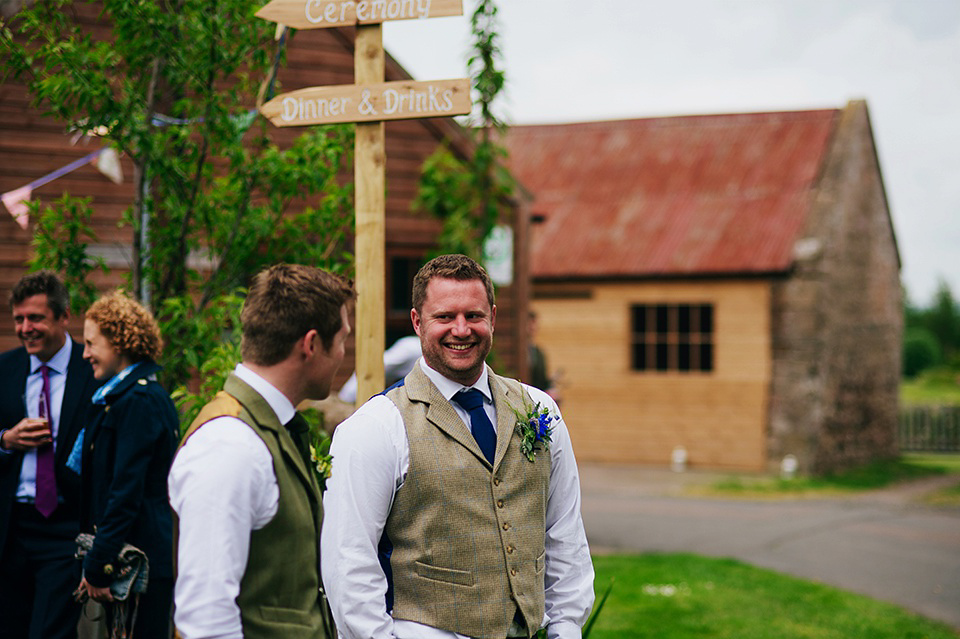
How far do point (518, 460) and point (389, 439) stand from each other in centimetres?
40

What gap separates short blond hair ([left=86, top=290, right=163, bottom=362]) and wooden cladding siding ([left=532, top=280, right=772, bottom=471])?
45.5ft

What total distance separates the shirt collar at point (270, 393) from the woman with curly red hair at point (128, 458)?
1.47 m

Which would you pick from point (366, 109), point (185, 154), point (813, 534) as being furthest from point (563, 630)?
point (813, 534)

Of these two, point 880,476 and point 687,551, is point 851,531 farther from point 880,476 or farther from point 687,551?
point 880,476

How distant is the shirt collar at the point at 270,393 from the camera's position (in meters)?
2.58

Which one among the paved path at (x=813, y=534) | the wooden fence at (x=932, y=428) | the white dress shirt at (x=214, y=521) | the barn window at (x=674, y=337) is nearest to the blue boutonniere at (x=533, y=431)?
the white dress shirt at (x=214, y=521)

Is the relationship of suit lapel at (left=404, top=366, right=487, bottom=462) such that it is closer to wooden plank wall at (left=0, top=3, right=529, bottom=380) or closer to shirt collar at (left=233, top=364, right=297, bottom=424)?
shirt collar at (left=233, top=364, right=297, bottom=424)

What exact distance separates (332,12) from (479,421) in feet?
7.06

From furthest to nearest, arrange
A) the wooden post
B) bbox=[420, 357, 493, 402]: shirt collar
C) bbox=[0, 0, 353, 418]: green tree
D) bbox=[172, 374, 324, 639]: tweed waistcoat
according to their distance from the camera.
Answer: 1. bbox=[0, 0, 353, 418]: green tree
2. the wooden post
3. bbox=[420, 357, 493, 402]: shirt collar
4. bbox=[172, 374, 324, 639]: tweed waistcoat

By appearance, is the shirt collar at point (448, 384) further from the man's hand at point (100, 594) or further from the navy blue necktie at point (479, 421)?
the man's hand at point (100, 594)

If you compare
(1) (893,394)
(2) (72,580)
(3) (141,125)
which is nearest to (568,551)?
(2) (72,580)

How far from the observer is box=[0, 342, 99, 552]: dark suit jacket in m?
4.44

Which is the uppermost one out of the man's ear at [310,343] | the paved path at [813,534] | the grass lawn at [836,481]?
the man's ear at [310,343]

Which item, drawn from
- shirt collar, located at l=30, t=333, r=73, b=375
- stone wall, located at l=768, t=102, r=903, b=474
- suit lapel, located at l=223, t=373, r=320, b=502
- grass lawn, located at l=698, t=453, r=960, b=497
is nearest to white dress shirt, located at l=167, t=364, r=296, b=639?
suit lapel, located at l=223, t=373, r=320, b=502
